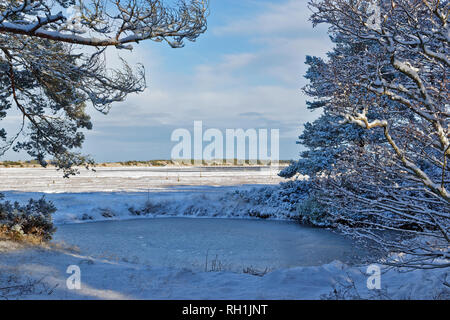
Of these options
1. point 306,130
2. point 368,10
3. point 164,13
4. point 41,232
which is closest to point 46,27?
point 164,13

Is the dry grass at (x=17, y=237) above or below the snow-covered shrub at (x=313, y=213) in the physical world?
above

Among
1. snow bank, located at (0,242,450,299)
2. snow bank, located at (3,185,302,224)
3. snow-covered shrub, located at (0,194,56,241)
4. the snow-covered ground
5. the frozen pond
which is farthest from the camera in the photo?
the snow-covered ground

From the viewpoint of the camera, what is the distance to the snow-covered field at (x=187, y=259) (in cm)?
663

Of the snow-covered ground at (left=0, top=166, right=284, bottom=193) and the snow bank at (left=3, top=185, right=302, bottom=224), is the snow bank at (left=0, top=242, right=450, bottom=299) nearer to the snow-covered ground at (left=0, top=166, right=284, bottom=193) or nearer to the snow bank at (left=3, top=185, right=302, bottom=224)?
the snow bank at (left=3, top=185, right=302, bottom=224)

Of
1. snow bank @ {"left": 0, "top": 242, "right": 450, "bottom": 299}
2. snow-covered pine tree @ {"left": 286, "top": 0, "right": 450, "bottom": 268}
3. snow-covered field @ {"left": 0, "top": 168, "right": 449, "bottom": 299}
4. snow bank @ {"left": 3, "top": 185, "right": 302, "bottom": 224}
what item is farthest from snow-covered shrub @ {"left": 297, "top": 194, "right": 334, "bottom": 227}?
snow-covered pine tree @ {"left": 286, "top": 0, "right": 450, "bottom": 268}

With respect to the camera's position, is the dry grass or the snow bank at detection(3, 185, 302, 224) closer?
the dry grass

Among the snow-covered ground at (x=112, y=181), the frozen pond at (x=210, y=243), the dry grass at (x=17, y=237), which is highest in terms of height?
the dry grass at (x=17, y=237)

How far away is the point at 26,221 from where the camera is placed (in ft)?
32.6

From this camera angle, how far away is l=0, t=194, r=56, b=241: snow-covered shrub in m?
9.40

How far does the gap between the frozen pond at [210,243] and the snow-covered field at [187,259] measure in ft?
0.11

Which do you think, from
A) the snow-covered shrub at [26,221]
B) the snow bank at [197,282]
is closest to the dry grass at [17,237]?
the snow-covered shrub at [26,221]

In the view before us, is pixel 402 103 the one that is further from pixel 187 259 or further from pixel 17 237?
pixel 17 237

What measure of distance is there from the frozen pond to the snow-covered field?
34mm

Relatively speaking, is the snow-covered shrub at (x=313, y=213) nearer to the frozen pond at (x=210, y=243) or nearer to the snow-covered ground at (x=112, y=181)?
the frozen pond at (x=210, y=243)
